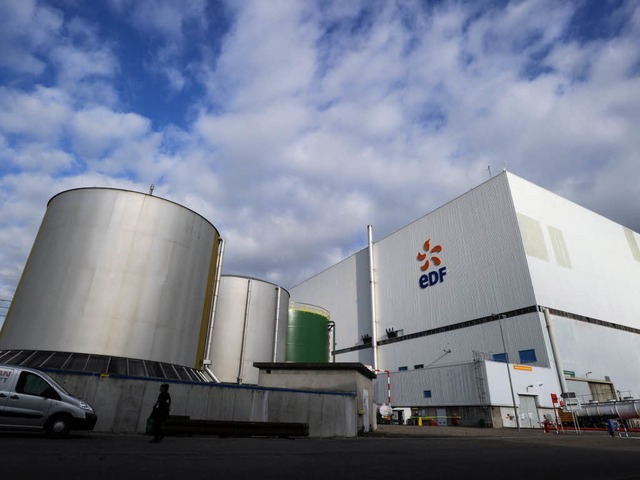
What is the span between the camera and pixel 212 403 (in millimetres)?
16516

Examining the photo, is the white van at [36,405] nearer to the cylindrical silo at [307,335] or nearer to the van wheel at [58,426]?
the van wheel at [58,426]

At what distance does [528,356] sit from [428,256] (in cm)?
1784

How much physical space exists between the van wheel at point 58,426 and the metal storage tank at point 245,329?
1614 centimetres

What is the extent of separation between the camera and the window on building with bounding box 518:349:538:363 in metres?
40.2

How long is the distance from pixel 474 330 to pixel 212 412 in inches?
1470

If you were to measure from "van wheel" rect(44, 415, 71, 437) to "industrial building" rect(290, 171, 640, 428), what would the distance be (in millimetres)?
33357

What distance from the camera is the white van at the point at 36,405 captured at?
10148 mm

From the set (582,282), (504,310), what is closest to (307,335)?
(504,310)

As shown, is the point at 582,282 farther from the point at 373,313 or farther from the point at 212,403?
the point at 212,403

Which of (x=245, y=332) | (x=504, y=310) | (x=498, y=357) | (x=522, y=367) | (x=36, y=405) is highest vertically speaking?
(x=504, y=310)

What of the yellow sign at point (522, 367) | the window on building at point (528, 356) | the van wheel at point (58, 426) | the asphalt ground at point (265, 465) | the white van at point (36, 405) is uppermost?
the window on building at point (528, 356)

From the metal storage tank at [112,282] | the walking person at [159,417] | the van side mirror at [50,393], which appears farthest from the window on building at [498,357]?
the van side mirror at [50,393]

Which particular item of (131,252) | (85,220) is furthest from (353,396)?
(85,220)

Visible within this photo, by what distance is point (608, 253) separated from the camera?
180 feet
